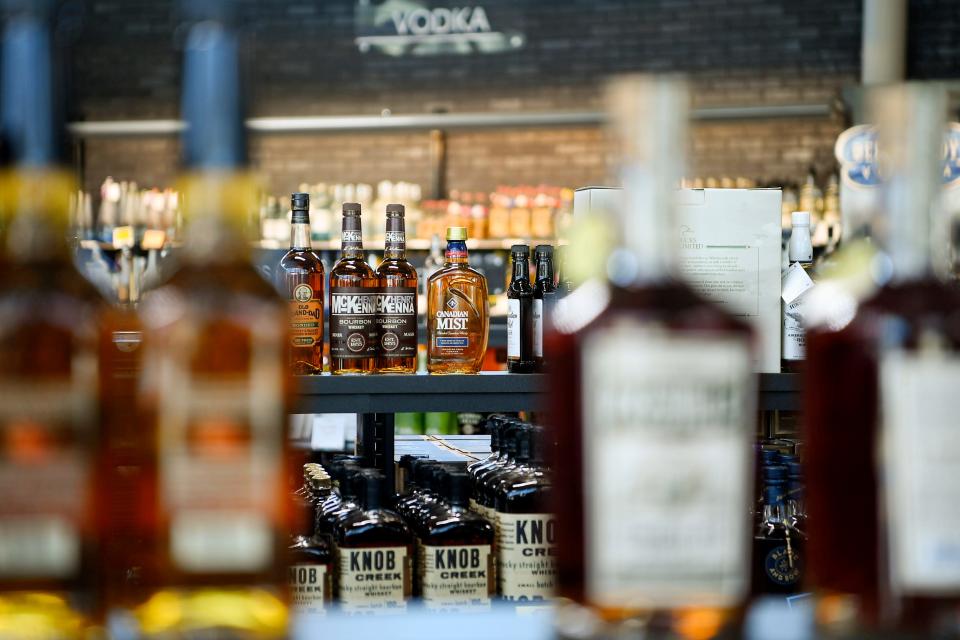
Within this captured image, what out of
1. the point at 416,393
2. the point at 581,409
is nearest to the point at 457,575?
the point at 416,393

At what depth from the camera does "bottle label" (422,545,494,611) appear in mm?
1603

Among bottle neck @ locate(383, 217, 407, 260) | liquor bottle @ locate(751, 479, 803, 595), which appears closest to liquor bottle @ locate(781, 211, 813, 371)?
liquor bottle @ locate(751, 479, 803, 595)

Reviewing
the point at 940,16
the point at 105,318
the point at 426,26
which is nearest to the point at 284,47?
the point at 426,26

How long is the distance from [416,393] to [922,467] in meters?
1.14

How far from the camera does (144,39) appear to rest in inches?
278

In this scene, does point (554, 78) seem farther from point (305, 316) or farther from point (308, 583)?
point (308, 583)

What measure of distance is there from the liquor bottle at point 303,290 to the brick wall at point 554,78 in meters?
4.53

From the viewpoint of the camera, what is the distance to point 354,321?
1851 millimetres

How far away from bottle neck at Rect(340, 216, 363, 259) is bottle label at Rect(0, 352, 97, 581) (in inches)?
51.1

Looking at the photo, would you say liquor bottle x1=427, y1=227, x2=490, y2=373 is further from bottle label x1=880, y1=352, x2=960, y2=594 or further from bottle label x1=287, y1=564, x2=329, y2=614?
bottle label x1=880, y1=352, x2=960, y2=594

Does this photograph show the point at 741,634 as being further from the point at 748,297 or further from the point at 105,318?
the point at 748,297

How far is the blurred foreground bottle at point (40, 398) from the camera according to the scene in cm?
60

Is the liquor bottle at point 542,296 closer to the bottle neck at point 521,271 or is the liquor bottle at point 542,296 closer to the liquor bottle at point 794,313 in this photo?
the bottle neck at point 521,271

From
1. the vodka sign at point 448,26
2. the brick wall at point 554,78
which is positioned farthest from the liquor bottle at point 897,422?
the vodka sign at point 448,26
